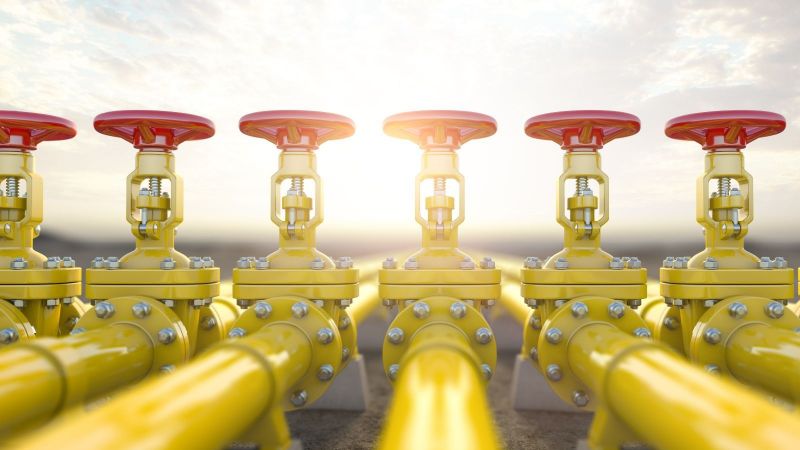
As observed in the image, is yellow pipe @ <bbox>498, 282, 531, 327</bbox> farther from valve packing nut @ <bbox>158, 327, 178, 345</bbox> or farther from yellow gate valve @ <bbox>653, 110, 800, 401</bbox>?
valve packing nut @ <bbox>158, 327, 178, 345</bbox>

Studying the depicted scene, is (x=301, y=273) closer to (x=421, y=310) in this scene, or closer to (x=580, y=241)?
(x=421, y=310)

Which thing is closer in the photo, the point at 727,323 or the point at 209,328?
the point at 727,323

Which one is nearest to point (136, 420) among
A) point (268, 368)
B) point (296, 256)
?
point (268, 368)

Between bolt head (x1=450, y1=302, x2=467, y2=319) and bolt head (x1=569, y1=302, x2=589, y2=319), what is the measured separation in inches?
22.1

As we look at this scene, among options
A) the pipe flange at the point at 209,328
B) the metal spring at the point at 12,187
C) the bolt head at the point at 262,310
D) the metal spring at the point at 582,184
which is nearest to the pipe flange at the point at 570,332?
the metal spring at the point at 582,184

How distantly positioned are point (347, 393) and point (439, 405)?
2837 mm

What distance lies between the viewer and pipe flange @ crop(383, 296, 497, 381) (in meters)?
2.85

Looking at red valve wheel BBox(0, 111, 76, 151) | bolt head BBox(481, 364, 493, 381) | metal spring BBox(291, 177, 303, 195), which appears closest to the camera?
bolt head BBox(481, 364, 493, 381)

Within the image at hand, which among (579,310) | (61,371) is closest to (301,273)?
(61,371)

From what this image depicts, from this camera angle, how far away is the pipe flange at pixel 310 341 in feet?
9.43

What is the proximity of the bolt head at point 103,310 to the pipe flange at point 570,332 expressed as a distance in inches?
89.1

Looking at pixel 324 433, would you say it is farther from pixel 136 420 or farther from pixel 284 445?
pixel 136 420

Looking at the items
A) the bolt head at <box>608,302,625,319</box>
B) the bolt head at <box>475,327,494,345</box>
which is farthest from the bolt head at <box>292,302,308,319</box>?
the bolt head at <box>608,302,625,319</box>

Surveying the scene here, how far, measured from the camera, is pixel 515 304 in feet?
13.6
